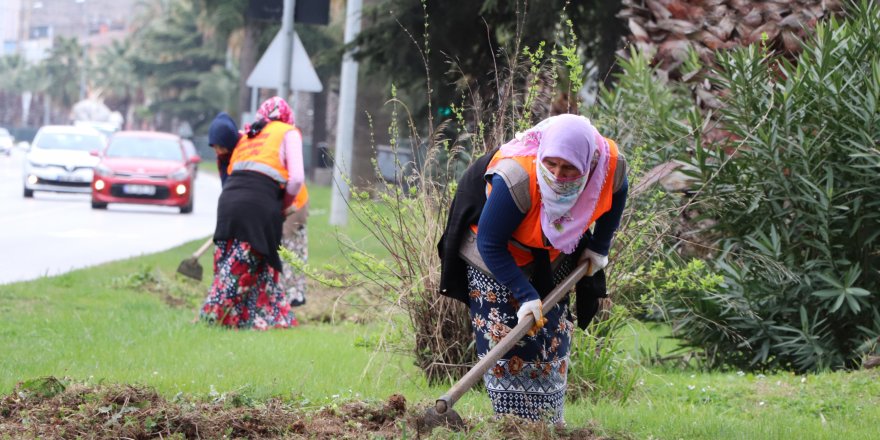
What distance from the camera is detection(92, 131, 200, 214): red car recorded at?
83.1 ft

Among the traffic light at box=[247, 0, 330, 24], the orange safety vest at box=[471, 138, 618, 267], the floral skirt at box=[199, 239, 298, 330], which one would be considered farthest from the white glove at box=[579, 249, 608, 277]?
the traffic light at box=[247, 0, 330, 24]

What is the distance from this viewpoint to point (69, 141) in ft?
97.3

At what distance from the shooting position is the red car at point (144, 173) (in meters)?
25.3

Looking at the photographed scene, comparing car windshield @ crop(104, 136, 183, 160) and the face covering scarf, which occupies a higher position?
the face covering scarf

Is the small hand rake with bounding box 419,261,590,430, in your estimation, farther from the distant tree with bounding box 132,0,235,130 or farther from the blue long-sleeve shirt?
the distant tree with bounding box 132,0,235,130

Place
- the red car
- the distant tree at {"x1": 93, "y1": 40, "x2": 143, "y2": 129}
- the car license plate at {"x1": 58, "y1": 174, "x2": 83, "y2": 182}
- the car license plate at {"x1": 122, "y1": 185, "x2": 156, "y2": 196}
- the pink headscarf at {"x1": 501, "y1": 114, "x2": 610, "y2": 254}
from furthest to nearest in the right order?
1. the distant tree at {"x1": 93, "y1": 40, "x2": 143, "y2": 129}
2. the car license plate at {"x1": 58, "y1": 174, "x2": 83, "y2": 182}
3. the car license plate at {"x1": 122, "y1": 185, "x2": 156, "y2": 196}
4. the red car
5. the pink headscarf at {"x1": 501, "y1": 114, "x2": 610, "y2": 254}

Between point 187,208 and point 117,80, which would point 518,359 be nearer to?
point 187,208

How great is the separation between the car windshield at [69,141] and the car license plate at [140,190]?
4.16 m

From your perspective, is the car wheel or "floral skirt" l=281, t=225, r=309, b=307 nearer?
"floral skirt" l=281, t=225, r=309, b=307

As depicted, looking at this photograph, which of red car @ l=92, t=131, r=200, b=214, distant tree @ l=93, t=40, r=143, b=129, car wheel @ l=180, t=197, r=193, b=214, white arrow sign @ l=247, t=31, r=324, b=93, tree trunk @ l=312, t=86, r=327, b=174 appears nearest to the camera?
white arrow sign @ l=247, t=31, r=324, b=93

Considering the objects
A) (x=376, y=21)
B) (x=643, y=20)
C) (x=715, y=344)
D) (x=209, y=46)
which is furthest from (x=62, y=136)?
(x=209, y=46)

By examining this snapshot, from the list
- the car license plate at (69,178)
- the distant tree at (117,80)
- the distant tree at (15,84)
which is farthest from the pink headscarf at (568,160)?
the distant tree at (15,84)

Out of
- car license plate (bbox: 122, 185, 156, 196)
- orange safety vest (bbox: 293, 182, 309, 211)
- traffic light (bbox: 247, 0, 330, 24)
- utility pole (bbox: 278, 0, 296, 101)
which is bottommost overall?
car license plate (bbox: 122, 185, 156, 196)

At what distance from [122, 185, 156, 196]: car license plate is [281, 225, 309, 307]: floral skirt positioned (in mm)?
14131
